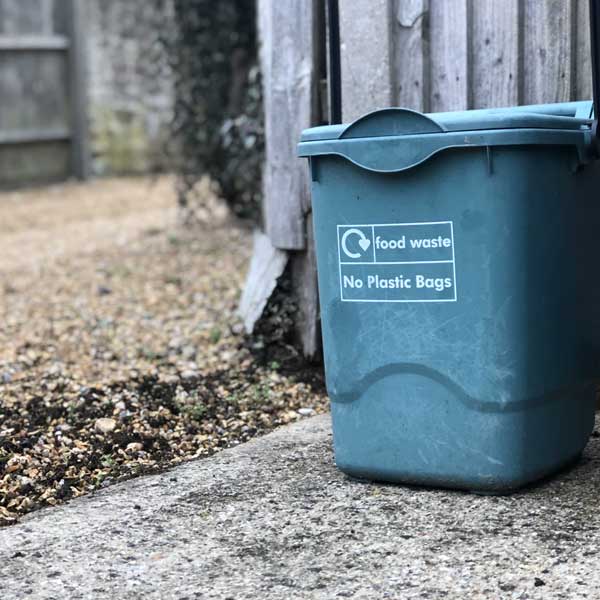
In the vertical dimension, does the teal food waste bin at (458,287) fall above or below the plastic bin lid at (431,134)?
below

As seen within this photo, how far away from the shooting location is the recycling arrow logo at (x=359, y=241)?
9.93 ft

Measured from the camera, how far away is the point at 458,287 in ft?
9.55

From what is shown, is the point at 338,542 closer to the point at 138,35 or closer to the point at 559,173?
the point at 559,173

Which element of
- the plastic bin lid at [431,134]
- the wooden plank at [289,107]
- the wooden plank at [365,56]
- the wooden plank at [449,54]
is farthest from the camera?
the wooden plank at [289,107]

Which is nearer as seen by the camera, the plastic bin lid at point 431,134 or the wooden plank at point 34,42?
the plastic bin lid at point 431,134

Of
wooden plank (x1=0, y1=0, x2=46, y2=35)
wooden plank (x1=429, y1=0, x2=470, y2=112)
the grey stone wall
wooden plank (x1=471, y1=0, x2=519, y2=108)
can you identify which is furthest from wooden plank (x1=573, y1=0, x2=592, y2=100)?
the grey stone wall

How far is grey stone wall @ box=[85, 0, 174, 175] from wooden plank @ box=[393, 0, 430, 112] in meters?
8.30

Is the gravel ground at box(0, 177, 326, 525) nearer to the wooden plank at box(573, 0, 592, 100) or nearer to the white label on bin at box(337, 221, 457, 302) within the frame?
the white label on bin at box(337, 221, 457, 302)

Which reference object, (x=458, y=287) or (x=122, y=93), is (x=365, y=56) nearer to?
(x=458, y=287)

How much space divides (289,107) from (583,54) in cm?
118

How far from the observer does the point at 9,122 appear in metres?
10.9

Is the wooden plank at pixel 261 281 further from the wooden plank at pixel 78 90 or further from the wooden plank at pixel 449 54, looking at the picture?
the wooden plank at pixel 78 90

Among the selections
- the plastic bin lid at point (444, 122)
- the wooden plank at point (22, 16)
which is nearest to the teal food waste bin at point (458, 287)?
the plastic bin lid at point (444, 122)

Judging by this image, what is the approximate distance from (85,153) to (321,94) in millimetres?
7743
